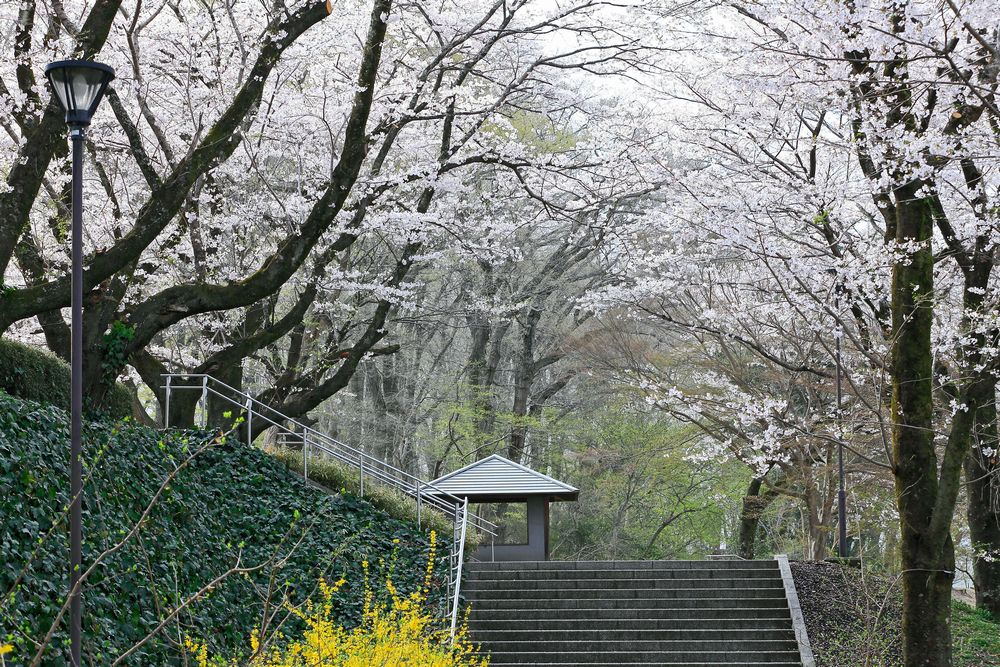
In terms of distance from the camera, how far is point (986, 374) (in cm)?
868

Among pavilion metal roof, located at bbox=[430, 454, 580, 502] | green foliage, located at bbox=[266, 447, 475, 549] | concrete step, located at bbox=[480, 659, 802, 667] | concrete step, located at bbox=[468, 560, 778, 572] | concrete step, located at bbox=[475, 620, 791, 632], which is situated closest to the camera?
concrete step, located at bbox=[480, 659, 802, 667]

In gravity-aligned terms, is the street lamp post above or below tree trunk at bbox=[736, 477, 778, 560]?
above

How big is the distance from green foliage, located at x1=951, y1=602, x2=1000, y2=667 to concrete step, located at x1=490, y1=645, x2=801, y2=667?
2035 mm

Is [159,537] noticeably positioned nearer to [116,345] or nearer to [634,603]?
[116,345]

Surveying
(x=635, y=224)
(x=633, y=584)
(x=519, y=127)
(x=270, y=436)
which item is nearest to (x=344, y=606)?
(x=633, y=584)

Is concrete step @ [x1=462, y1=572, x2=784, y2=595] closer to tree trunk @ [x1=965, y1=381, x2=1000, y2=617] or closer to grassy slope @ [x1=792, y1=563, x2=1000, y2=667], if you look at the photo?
grassy slope @ [x1=792, y1=563, x2=1000, y2=667]

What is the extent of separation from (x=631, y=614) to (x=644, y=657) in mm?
1110

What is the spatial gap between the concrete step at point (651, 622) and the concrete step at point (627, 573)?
1.02 m

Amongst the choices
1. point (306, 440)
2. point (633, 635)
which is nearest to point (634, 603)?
point (633, 635)

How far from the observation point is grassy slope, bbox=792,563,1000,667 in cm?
1223

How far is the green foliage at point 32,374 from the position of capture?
29.8ft

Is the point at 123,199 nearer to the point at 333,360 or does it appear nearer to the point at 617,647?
the point at 333,360

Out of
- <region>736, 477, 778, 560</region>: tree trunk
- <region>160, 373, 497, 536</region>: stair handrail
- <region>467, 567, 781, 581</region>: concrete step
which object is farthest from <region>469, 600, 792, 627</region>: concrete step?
<region>736, 477, 778, 560</region>: tree trunk

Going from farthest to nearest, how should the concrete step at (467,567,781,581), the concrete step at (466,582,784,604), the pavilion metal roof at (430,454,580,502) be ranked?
the pavilion metal roof at (430,454,580,502)
the concrete step at (467,567,781,581)
the concrete step at (466,582,784,604)
